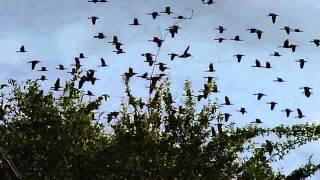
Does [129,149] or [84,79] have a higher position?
[84,79]

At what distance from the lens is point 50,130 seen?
26156 millimetres

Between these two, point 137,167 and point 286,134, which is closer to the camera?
point 137,167

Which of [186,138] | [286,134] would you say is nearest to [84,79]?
[186,138]

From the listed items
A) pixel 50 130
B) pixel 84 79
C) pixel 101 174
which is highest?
pixel 84 79

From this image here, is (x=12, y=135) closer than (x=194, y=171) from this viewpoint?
No

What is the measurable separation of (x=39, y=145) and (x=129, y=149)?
12.4 feet

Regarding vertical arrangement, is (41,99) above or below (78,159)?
above

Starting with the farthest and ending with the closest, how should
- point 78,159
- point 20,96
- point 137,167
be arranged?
point 20,96 → point 78,159 → point 137,167

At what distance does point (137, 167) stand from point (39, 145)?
176 inches

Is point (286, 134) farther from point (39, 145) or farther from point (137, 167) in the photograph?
point (39, 145)

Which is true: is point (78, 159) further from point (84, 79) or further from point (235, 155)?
point (235, 155)

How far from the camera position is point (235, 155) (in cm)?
2559

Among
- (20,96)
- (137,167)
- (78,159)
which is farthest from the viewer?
(20,96)

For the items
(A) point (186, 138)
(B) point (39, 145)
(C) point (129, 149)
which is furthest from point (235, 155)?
(B) point (39, 145)
